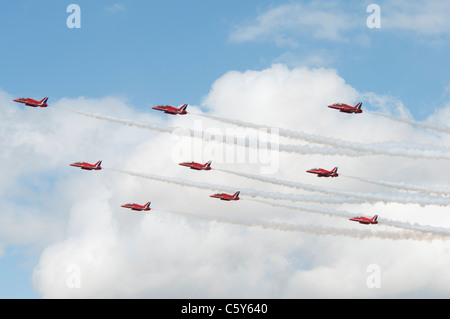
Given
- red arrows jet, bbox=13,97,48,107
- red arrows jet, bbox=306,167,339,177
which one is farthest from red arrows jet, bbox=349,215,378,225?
→ red arrows jet, bbox=13,97,48,107

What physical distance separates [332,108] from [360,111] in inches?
233

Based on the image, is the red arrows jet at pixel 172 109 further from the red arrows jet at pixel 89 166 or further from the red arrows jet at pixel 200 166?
the red arrows jet at pixel 89 166

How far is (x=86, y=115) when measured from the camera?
148 m

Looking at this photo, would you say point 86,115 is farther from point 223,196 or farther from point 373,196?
point 373,196

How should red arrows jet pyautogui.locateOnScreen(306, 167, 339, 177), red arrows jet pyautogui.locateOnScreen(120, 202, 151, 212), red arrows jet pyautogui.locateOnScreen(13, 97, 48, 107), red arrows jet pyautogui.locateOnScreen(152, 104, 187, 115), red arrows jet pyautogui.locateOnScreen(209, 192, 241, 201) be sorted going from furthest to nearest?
red arrows jet pyautogui.locateOnScreen(120, 202, 151, 212)
red arrows jet pyautogui.locateOnScreen(209, 192, 241, 201)
red arrows jet pyautogui.locateOnScreen(13, 97, 48, 107)
red arrows jet pyautogui.locateOnScreen(306, 167, 339, 177)
red arrows jet pyautogui.locateOnScreen(152, 104, 187, 115)

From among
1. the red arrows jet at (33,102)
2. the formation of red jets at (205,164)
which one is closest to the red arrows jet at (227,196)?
the formation of red jets at (205,164)

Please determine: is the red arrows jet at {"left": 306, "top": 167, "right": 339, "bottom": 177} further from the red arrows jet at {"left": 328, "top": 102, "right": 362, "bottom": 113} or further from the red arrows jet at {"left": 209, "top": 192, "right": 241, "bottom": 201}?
the red arrows jet at {"left": 209, "top": 192, "right": 241, "bottom": 201}

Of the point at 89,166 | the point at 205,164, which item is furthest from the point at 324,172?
the point at 89,166

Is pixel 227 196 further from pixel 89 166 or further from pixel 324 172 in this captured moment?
pixel 89 166

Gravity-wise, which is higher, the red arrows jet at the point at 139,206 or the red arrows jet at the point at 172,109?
the red arrows jet at the point at 172,109
